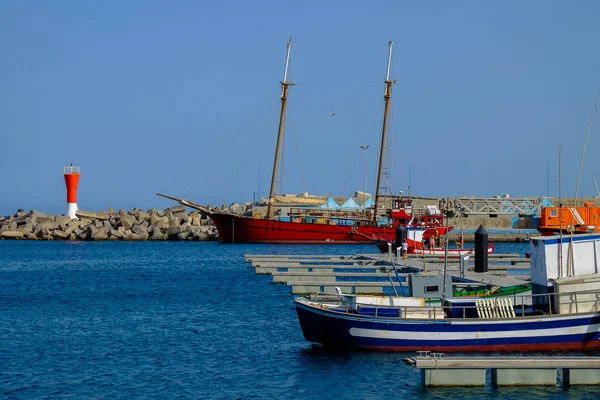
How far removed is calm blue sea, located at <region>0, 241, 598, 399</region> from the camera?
20812 mm

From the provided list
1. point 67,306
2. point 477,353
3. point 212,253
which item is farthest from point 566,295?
point 212,253

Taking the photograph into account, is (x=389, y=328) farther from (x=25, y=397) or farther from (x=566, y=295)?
(x=25, y=397)

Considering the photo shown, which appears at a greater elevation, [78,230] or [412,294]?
[78,230]

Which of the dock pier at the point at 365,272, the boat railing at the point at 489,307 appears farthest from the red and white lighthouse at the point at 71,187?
the boat railing at the point at 489,307

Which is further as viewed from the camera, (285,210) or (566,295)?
(285,210)

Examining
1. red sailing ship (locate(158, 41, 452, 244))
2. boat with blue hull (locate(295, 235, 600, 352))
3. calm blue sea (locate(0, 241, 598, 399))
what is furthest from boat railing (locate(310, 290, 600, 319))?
red sailing ship (locate(158, 41, 452, 244))

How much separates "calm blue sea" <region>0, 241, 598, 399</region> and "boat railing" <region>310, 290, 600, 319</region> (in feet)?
3.81

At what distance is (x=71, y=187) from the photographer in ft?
284

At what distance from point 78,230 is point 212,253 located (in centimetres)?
2234

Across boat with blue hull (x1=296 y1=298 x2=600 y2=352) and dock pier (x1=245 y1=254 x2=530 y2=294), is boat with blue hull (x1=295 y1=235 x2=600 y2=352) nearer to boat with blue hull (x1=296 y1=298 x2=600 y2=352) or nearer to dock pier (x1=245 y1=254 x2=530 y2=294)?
boat with blue hull (x1=296 y1=298 x2=600 y2=352)

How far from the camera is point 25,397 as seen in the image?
20422 mm

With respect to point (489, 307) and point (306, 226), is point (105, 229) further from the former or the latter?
point (489, 307)

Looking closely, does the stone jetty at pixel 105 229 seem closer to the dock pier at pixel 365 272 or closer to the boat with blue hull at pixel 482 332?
the dock pier at pixel 365 272

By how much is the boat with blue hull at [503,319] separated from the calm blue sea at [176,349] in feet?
2.11
